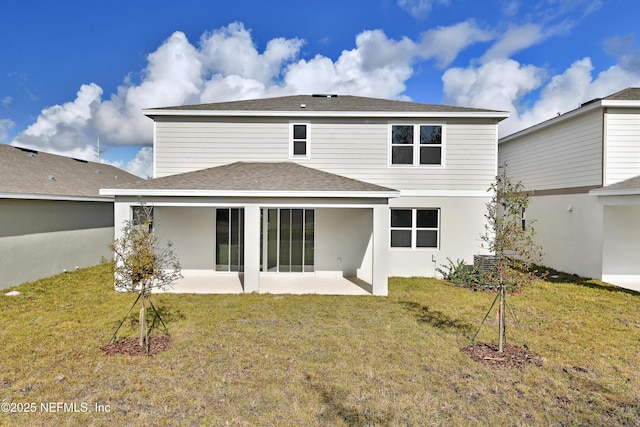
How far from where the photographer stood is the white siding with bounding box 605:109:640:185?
10844 mm

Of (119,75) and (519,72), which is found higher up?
(519,72)

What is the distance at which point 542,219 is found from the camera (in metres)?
14.0

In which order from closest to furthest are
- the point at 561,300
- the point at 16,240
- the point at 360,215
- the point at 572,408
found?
the point at 572,408 < the point at 561,300 < the point at 16,240 < the point at 360,215

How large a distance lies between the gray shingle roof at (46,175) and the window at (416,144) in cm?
1199

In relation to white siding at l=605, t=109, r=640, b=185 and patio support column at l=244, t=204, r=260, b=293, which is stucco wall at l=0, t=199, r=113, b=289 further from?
white siding at l=605, t=109, r=640, b=185

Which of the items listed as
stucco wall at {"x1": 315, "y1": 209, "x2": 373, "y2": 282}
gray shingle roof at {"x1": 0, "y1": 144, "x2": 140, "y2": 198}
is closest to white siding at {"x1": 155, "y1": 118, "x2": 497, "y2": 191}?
stucco wall at {"x1": 315, "y1": 209, "x2": 373, "y2": 282}

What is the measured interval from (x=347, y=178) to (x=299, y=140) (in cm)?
239

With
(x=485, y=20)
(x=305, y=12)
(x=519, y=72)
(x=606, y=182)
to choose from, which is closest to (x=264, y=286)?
(x=305, y=12)

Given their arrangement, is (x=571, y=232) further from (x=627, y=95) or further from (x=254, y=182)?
(x=254, y=182)

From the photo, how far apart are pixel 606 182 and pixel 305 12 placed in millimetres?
12203

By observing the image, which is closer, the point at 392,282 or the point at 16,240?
the point at 16,240

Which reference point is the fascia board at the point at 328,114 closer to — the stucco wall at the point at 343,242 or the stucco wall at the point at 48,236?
the stucco wall at the point at 343,242

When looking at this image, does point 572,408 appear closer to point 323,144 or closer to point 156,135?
point 323,144

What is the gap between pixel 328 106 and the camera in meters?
12.3
